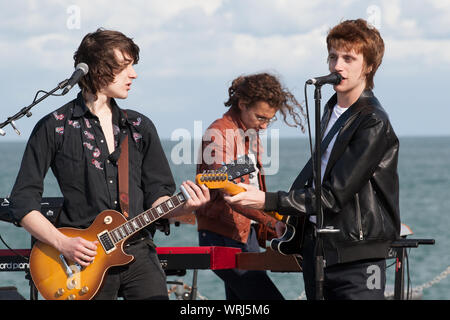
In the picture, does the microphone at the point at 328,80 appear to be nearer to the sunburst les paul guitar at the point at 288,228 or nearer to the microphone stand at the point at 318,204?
the microphone stand at the point at 318,204

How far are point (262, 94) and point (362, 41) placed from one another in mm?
1591

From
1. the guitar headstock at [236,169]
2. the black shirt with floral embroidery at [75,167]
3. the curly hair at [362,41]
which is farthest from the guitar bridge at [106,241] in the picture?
the curly hair at [362,41]

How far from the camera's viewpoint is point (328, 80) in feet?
13.5

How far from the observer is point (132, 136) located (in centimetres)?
454

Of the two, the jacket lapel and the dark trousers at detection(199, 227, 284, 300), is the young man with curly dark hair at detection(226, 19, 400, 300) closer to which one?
the jacket lapel

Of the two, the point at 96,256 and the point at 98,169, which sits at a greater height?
the point at 98,169

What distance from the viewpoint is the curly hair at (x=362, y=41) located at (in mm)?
4219

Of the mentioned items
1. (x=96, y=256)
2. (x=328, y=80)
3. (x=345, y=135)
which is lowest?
(x=96, y=256)

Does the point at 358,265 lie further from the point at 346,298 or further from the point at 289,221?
the point at 289,221

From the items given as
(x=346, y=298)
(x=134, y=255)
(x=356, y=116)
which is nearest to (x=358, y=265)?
(x=346, y=298)

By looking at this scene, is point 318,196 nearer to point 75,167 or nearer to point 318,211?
point 318,211

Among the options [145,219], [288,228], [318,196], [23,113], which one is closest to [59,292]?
[145,219]

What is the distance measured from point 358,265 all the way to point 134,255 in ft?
3.96

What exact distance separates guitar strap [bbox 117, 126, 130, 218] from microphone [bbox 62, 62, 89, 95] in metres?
0.42
